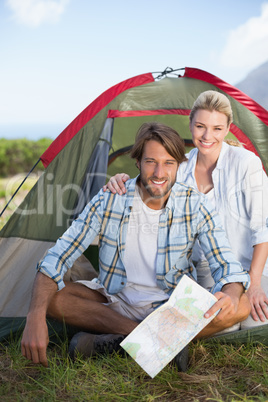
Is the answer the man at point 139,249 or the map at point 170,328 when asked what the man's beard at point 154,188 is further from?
the map at point 170,328

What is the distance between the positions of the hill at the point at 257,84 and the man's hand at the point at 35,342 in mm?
5681

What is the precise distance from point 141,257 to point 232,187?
682mm

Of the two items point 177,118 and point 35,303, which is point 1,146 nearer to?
point 177,118

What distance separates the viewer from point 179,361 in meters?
1.85

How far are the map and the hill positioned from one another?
17.9 feet

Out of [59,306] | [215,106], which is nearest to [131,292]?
[59,306]

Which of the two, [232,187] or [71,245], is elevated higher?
[232,187]

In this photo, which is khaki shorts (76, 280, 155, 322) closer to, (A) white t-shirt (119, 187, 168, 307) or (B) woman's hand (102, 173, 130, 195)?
(A) white t-shirt (119, 187, 168, 307)

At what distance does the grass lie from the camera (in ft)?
5.70

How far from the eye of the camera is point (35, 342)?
1728 mm

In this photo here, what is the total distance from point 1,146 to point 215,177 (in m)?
8.54

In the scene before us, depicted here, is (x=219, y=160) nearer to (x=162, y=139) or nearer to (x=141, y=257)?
(x=162, y=139)

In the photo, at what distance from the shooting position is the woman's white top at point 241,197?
2.36 meters

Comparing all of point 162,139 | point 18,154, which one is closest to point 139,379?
point 162,139
